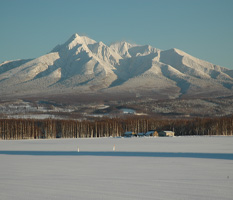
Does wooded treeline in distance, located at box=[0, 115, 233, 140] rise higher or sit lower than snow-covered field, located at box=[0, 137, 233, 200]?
higher

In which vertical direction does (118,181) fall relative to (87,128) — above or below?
below

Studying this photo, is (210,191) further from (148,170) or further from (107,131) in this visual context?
(107,131)

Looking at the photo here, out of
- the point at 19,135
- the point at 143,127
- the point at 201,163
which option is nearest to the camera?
the point at 201,163

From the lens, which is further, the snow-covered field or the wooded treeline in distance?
the wooded treeline in distance

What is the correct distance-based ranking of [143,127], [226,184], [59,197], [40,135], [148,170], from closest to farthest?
[59,197] → [226,184] → [148,170] → [40,135] → [143,127]

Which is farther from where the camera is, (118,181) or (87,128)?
(87,128)

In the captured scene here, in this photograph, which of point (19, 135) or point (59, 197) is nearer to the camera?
point (59, 197)

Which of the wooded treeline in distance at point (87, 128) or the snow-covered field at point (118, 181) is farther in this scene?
the wooded treeline in distance at point (87, 128)

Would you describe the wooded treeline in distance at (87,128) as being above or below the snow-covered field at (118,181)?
above

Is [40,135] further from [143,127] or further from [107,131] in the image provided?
[143,127]

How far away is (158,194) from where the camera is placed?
2038cm

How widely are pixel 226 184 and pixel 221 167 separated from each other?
837 cm

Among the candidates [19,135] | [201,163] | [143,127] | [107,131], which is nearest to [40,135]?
[19,135]

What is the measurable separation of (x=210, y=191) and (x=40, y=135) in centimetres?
12247
